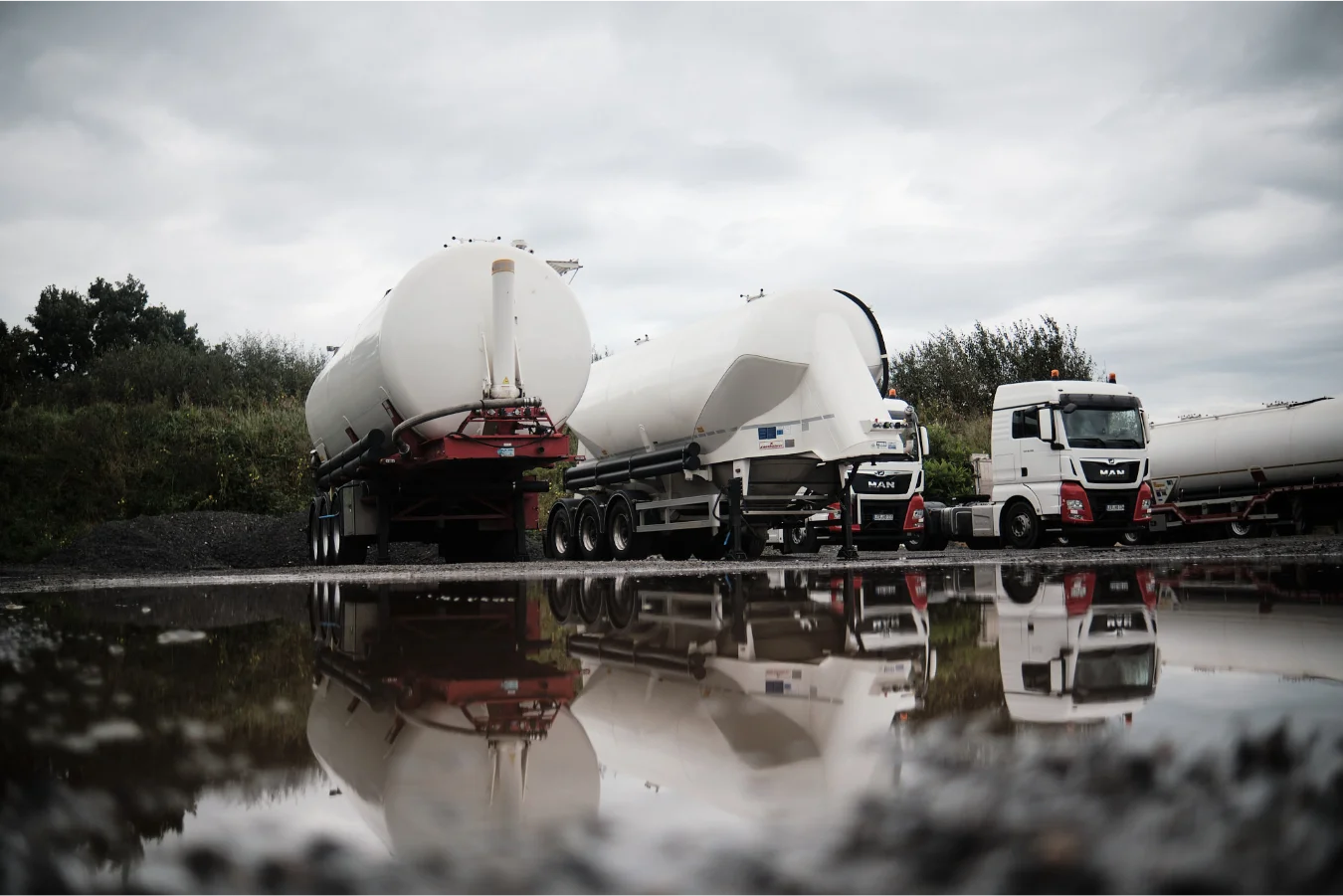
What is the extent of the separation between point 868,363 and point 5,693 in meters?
13.1

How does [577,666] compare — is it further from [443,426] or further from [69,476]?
[69,476]

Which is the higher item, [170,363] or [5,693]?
[170,363]

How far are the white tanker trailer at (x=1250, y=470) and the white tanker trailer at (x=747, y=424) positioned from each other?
895 centimetres

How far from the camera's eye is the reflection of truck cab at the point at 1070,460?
18.9 meters

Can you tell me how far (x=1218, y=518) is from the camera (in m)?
23.5

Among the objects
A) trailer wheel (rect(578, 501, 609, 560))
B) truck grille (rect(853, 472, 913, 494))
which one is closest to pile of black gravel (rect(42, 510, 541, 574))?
trailer wheel (rect(578, 501, 609, 560))

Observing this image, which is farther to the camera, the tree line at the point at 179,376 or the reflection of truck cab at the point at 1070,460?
the tree line at the point at 179,376

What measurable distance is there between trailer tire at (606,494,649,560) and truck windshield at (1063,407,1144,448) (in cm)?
781

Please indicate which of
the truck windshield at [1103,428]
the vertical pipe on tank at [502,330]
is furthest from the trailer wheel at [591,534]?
the truck windshield at [1103,428]

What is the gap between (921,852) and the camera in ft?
5.27

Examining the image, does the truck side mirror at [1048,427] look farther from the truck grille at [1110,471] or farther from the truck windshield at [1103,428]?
the truck grille at [1110,471]

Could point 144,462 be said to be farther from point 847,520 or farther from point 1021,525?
point 1021,525

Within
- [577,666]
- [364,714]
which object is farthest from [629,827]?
[577,666]

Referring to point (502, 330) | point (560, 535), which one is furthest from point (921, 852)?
Result: point (560, 535)
